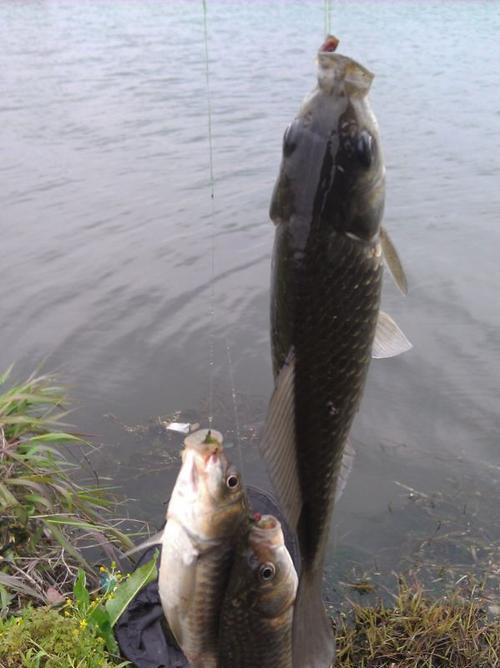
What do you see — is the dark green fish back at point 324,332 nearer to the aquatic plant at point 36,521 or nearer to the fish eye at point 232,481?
the fish eye at point 232,481

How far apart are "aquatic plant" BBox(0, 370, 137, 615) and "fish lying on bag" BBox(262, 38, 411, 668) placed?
246 cm

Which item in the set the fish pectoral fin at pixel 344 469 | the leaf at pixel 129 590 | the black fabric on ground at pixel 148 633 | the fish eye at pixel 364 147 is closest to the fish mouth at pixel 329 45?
the fish eye at pixel 364 147

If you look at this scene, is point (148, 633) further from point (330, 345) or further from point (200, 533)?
point (330, 345)

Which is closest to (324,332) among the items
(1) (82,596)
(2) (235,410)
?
(1) (82,596)

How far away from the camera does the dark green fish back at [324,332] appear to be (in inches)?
55.4

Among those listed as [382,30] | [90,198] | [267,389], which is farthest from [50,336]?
[382,30]

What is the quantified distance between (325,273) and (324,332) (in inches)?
4.9

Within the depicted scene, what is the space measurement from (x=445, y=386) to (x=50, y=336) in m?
4.12

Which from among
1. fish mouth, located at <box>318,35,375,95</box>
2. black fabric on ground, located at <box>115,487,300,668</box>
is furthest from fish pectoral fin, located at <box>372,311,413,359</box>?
black fabric on ground, located at <box>115,487,300,668</box>

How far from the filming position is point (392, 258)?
59.6 inches

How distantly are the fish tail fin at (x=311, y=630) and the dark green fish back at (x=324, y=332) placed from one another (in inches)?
12.2

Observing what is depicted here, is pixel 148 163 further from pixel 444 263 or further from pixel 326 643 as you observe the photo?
pixel 326 643

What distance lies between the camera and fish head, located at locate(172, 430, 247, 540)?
6.53 feet

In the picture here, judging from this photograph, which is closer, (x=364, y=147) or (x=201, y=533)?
(x=364, y=147)
